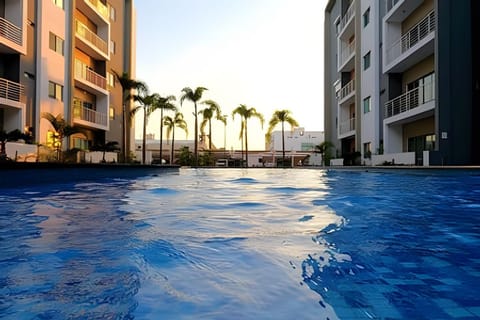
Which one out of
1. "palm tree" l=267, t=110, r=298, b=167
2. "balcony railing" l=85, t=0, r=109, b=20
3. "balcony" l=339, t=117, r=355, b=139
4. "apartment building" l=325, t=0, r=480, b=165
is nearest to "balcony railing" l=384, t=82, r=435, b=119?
"apartment building" l=325, t=0, r=480, b=165

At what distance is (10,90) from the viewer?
55.1ft

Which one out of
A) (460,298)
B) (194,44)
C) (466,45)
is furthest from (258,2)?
(460,298)

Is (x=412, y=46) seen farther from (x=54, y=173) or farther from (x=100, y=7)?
(x=100, y=7)

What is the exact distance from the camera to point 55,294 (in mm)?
2691

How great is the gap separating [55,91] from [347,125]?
66.7 feet

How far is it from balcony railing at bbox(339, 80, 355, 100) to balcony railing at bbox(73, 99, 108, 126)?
17.8 metres

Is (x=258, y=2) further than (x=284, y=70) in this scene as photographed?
No

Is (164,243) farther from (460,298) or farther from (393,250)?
(460,298)

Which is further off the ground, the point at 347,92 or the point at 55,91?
the point at 347,92

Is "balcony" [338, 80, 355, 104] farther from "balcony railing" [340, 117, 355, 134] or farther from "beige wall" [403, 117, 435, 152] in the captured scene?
"beige wall" [403, 117, 435, 152]

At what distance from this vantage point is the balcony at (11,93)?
628 inches

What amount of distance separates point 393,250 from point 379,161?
1777cm

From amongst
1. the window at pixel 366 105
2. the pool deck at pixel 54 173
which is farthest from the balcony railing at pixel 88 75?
the window at pixel 366 105

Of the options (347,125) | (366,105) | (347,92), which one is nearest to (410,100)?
(366,105)
